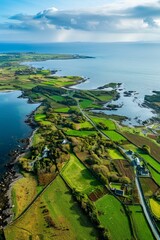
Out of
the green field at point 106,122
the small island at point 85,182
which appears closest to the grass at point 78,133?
the small island at point 85,182

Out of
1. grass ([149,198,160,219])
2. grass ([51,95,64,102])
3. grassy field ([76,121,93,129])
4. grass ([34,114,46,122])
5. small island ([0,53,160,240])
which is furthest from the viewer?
grass ([51,95,64,102])


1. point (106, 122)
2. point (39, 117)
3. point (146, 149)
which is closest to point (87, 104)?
point (106, 122)

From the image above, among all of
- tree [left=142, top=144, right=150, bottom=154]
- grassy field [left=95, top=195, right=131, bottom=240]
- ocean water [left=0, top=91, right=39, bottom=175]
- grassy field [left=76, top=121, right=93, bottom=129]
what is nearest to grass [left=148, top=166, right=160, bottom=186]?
tree [left=142, top=144, right=150, bottom=154]

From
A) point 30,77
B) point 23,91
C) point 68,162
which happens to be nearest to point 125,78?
point 30,77

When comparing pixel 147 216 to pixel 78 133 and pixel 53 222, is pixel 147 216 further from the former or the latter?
pixel 78 133

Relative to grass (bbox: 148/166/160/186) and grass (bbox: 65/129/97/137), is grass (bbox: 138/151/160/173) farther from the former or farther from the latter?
grass (bbox: 65/129/97/137)

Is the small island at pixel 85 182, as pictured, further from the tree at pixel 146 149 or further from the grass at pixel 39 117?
the tree at pixel 146 149
